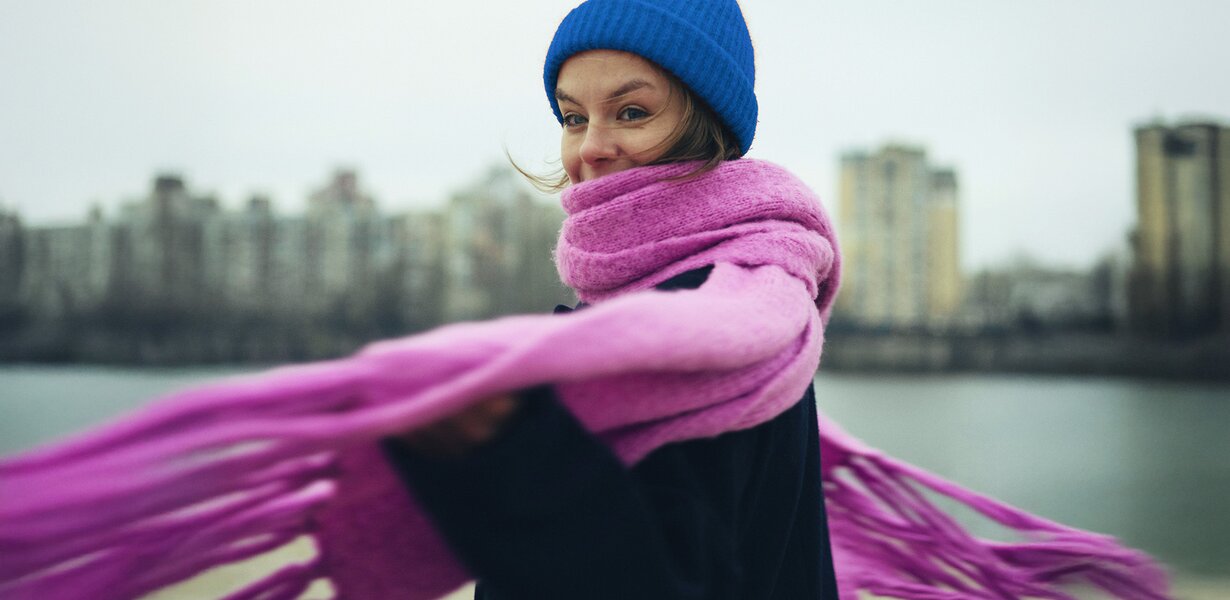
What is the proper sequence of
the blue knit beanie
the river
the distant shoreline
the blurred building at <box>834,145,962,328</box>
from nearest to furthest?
the blue knit beanie, the river, the distant shoreline, the blurred building at <box>834,145,962,328</box>

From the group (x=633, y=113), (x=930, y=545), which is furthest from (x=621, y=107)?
(x=930, y=545)

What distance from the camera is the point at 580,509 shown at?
0.64 metres

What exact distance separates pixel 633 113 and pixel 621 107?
0.05 feet

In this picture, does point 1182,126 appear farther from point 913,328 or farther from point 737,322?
point 737,322

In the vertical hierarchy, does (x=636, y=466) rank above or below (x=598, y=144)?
below

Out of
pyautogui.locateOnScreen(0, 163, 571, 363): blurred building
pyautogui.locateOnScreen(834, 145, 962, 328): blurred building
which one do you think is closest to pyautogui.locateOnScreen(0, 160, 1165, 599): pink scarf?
pyautogui.locateOnScreen(0, 163, 571, 363): blurred building

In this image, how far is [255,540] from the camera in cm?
75

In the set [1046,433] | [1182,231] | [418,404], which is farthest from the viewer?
[1182,231]

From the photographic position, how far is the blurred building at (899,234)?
4466 centimetres

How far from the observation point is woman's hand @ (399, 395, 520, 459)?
0.60 meters

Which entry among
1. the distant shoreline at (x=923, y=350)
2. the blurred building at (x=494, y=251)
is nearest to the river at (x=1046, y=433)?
the distant shoreline at (x=923, y=350)

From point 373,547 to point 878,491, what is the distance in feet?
2.83

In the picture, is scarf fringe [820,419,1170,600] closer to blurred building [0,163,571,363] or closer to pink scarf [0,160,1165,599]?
pink scarf [0,160,1165,599]

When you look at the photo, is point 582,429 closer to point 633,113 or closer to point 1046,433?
point 633,113
